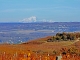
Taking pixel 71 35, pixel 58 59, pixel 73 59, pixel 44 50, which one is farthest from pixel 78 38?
pixel 58 59

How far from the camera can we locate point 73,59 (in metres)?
22.7

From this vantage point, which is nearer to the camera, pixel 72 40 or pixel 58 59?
pixel 58 59

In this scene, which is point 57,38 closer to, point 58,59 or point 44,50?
point 44,50

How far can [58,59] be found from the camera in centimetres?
1686

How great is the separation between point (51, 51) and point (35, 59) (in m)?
9.80

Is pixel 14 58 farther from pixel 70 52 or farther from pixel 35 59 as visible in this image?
pixel 70 52

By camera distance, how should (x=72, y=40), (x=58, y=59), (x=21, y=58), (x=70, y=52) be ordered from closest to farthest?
(x=58, y=59), (x=21, y=58), (x=70, y=52), (x=72, y=40)

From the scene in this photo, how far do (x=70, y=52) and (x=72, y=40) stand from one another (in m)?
10.8

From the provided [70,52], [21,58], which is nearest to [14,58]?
[21,58]

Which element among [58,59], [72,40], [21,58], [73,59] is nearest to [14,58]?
[21,58]

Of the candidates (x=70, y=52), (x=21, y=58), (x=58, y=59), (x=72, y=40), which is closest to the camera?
(x=58, y=59)

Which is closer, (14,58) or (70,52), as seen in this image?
(14,58)

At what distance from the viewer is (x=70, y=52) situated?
30.7 meters

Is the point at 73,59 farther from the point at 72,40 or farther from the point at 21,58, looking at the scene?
the point at 72,40
